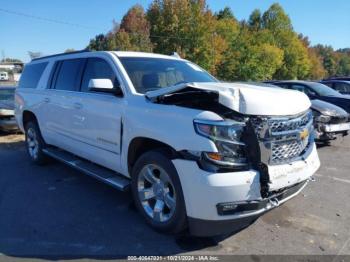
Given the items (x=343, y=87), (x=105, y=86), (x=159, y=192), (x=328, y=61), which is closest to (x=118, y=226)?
(x=159, y=192)

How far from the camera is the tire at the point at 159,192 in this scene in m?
3.45

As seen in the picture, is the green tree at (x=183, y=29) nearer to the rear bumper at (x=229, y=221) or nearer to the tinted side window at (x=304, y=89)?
the tinted side window at (x=304, y=89)

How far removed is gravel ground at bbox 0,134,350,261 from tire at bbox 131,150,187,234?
0.20m

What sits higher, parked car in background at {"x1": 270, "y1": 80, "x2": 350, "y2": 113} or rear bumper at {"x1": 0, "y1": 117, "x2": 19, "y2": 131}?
parked car in background at {"x1": 270, "y1": 80, "x2": 350, "y2": 113}

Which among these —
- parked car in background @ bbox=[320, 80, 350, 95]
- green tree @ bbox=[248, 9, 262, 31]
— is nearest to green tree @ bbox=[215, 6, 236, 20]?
green tree @ bbox=[248, 9, 262, 31]

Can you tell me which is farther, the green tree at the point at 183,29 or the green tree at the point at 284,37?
the green tree at the point at 284,37

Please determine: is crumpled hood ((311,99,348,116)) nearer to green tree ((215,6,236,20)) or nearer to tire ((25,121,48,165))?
tire ((25,121,48,165))

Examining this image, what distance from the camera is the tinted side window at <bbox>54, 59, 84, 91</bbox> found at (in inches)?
210

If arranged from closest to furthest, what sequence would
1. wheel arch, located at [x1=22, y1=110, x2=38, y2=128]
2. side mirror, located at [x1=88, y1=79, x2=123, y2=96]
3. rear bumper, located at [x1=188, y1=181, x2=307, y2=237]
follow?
rear bumper, located at [x1=188, y1=181, x2=307, y2=237], side mirror, located at [x1=88, y1=79, x2=123, y2=96], wheel arch, located at [x1=22, y1=110, x2=38, y2=128]

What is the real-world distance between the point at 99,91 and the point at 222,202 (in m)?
2.23

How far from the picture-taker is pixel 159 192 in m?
3.83

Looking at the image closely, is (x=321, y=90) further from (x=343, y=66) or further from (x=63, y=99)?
(x=343, y=66)

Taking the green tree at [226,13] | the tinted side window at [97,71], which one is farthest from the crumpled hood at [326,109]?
the green tree at [226,13]

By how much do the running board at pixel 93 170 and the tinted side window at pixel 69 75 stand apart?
1.10m
